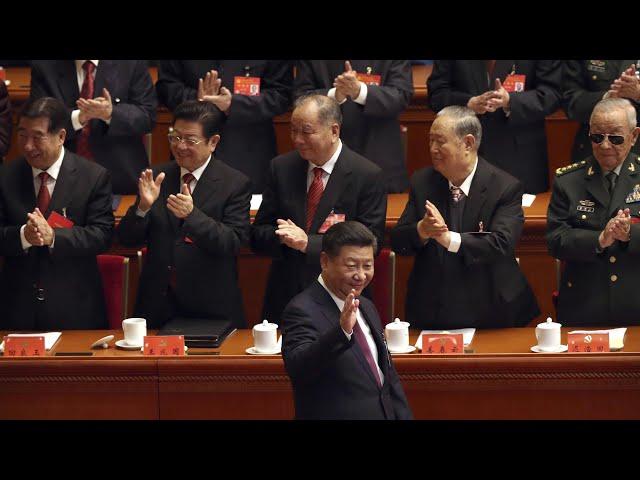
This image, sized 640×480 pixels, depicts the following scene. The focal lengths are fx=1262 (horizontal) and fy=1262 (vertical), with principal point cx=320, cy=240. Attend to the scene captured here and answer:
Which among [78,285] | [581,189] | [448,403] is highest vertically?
[581,189]

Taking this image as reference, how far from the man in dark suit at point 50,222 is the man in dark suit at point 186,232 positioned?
0.18 m

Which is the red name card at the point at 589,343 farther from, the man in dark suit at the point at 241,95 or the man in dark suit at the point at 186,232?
the man in dark suit at the point at 241,95

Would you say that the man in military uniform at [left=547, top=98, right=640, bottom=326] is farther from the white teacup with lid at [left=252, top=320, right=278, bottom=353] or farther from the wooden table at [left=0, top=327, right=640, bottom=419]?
the white teacup with lid at [left=252, top=320, right=278, bottom=353]

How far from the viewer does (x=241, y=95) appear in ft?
19.1

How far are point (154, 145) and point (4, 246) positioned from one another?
1.69 m

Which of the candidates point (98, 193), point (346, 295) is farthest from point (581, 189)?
point (98, 193)

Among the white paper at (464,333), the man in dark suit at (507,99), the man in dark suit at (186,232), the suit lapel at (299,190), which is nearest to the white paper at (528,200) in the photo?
the man in dark suit at (507,99)

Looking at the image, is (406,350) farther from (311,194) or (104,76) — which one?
(104,76)

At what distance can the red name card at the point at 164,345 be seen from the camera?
4586mm

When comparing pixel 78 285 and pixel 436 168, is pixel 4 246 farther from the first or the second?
pixel 436 168

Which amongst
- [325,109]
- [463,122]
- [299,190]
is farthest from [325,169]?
[463,122]

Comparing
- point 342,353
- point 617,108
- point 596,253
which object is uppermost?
point 617,108

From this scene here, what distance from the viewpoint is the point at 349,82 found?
563 centimetres

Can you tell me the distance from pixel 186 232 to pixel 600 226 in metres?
1.61
